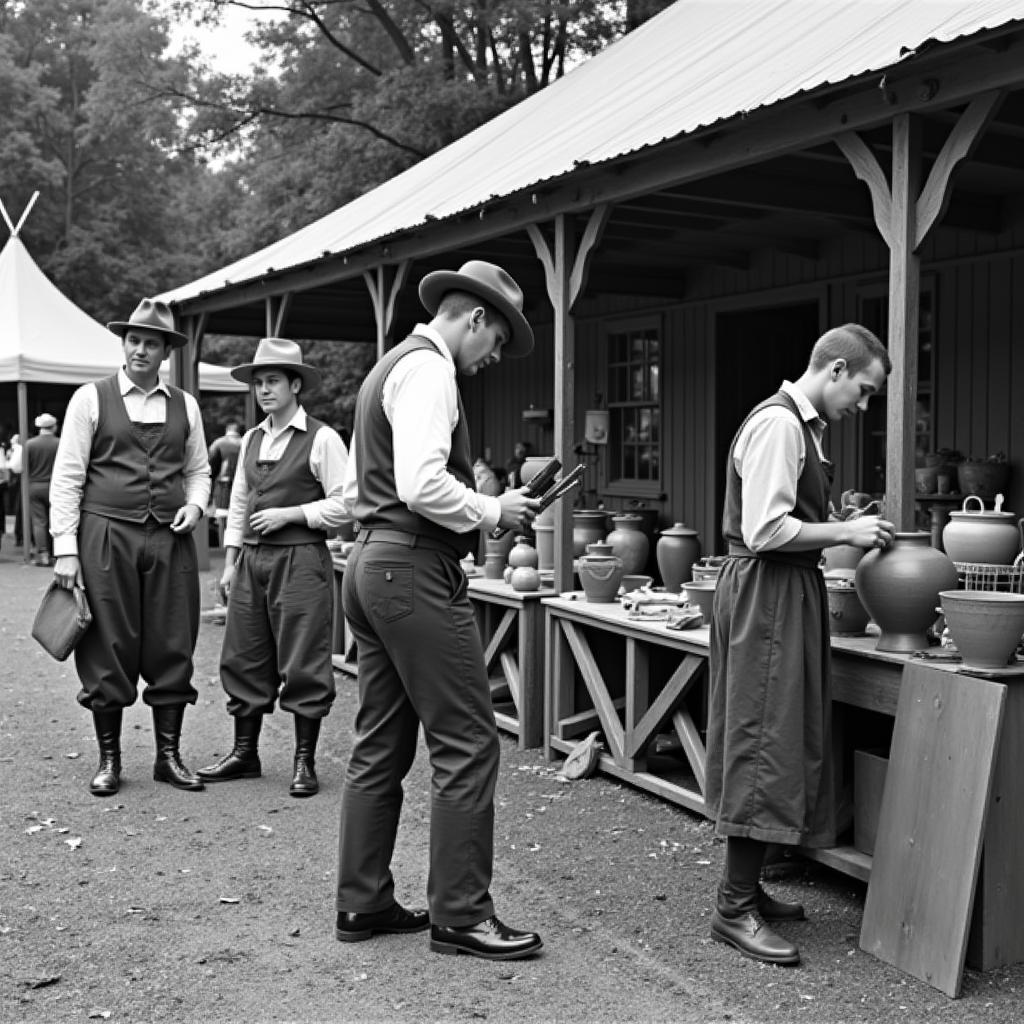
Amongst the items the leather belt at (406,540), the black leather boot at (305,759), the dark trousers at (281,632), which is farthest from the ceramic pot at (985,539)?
the black leather boot at (305,759)

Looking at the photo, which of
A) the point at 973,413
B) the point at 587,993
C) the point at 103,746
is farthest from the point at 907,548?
the point at 973,413

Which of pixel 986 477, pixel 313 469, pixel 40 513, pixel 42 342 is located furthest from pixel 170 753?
pixel 42 342

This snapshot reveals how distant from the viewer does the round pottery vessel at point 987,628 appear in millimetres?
3631

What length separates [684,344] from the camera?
1025 centimetres

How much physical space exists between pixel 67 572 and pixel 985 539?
151 inches

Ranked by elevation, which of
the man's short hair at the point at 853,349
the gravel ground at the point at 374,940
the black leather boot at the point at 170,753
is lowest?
the gravel ground at the point at 374,940

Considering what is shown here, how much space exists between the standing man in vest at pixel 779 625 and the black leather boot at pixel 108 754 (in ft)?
9.46

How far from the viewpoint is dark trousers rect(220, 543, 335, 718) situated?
5500mm

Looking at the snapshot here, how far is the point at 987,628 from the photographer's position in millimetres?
3643

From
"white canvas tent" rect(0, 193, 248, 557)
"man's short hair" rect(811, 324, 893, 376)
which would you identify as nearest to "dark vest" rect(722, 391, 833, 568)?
"man's short hair" rect(811, 324, 893, 376)

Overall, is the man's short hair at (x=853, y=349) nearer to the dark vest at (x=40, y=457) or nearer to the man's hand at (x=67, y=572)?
the man's hand at (x=67, y=572)

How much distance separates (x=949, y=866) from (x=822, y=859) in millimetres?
773

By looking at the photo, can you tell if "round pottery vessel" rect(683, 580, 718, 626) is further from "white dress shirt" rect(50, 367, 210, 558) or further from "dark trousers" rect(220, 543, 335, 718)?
"white dress shirt" rect(50, 367, 210, 558)

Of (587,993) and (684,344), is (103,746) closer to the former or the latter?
(587,993)
